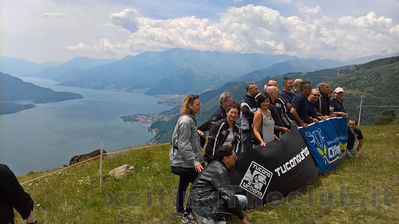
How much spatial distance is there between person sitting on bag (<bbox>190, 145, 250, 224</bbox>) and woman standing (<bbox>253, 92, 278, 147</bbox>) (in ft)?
7.24

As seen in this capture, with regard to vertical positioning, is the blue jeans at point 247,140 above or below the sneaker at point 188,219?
above

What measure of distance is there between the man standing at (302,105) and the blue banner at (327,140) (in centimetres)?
34

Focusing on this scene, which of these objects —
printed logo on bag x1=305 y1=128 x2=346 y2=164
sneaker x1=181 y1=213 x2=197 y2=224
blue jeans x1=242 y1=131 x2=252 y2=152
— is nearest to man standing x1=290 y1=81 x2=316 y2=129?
printed logo on bag x1=305 y1=128 x2=346 y2=164

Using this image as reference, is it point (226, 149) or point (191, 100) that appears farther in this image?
point (191, 100)

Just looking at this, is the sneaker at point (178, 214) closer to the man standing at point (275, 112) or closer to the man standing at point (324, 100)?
the man standing at point (275, 112)

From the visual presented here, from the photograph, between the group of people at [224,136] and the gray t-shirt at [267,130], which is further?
the gray t-shirt at [267,130]

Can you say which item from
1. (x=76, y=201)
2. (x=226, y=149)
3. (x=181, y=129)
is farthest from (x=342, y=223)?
(x=76, y=201)

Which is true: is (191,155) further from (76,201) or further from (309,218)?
(76,201)

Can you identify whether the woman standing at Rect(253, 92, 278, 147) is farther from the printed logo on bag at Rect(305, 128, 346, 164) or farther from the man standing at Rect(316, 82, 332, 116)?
the man standing at Rect(316, 82, 332, 116)

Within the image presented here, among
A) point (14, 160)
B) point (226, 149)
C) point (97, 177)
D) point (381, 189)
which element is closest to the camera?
point (226, 149)

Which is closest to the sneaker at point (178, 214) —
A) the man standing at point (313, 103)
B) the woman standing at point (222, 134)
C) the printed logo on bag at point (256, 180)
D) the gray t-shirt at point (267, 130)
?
the woman standing at point (222, 134)

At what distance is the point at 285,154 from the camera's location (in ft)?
21.0

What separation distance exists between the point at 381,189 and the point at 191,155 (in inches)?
238

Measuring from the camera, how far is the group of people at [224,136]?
407 cm
